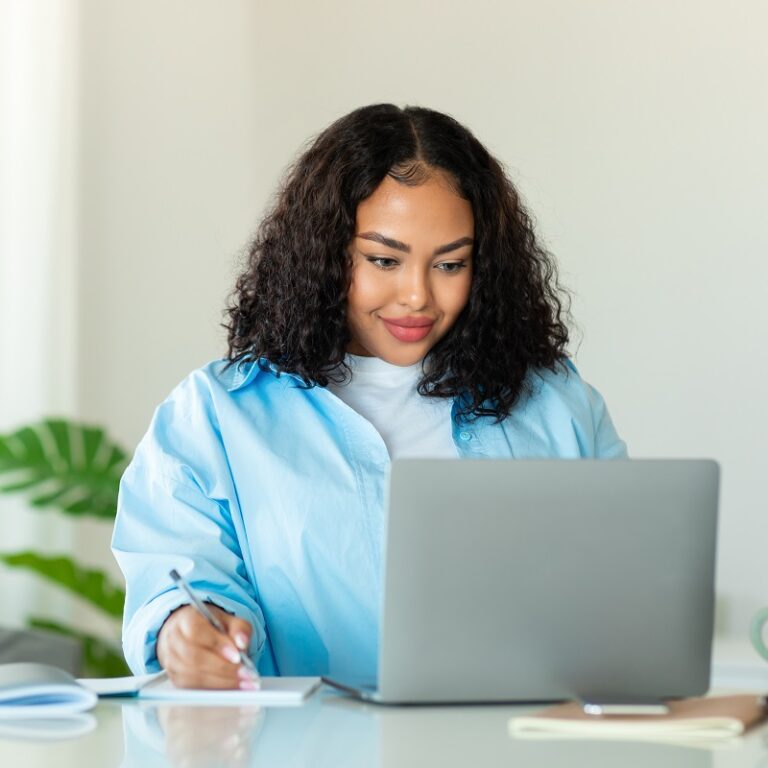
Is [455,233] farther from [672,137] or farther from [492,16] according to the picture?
[492,16]

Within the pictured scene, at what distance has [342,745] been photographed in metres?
1.11

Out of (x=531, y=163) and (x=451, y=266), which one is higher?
(x=531, y=163)

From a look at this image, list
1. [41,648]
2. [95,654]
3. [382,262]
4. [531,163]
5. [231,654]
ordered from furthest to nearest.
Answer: [95,654]
[531,163]
[41,648]
[382,262]
[231,654]

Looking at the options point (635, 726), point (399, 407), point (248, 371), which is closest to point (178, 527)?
point (248, 371)

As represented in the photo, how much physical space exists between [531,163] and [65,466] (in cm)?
154

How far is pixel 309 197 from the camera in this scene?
6.38 ft

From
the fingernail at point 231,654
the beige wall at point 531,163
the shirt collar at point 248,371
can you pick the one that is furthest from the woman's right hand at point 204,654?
the beige wall at point 531,163

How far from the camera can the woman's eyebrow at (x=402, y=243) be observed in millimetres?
1825

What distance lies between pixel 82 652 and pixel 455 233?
87.4 inches

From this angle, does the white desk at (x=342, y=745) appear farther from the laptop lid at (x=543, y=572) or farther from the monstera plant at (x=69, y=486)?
the monstera plant at (x=69, y=486)

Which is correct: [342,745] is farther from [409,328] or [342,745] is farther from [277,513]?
[409,328]

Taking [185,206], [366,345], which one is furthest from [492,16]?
[366,345]

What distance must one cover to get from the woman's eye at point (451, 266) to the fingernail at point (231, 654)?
69 centimetres

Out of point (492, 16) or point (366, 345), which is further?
point (492, 16)
